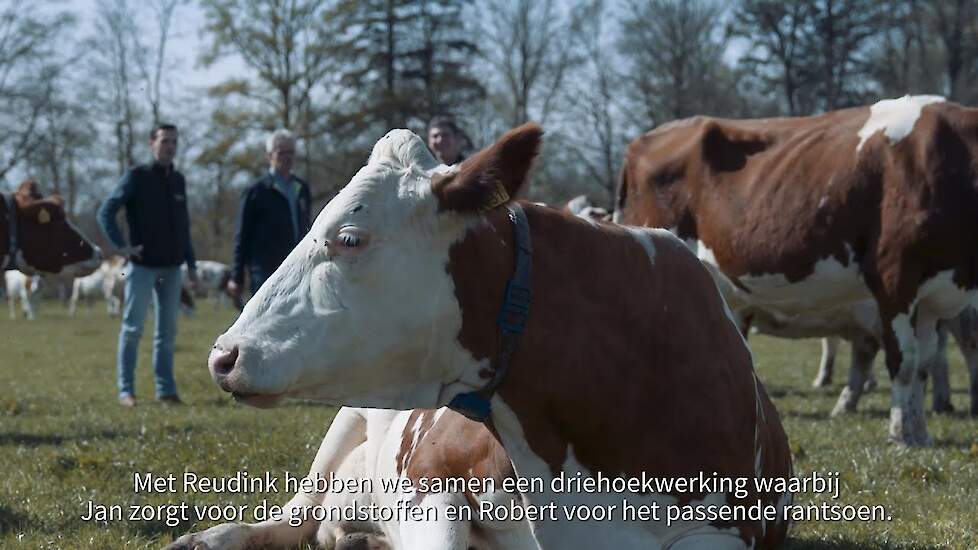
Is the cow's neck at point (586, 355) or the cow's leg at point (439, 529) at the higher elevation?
the cow's neck at point (586, 355)

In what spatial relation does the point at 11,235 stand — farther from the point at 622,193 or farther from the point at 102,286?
the point at 102,286

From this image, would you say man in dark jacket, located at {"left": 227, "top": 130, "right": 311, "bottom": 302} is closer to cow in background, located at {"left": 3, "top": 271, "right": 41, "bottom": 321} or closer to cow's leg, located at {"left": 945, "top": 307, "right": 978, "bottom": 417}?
cow's leg, located at {"left": 945, "top": 307, "right": 978, "bottom": 417}

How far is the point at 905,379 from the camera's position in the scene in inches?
283

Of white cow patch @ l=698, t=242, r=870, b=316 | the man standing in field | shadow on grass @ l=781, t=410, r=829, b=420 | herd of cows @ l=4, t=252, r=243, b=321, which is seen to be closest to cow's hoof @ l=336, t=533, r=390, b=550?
the man standing in field

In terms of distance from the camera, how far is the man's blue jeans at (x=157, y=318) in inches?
382

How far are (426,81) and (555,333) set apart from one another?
38286 millimetres

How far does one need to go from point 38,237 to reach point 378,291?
6.50 meters

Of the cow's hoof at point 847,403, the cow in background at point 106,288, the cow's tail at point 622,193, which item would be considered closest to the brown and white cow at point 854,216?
the cow's tail at point 622,193

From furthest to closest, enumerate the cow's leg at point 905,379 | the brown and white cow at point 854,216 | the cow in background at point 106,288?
1. the cow in background at point 106,288
2. the cow's leg at point 905,379
3. the brown and white cow at point 854,216

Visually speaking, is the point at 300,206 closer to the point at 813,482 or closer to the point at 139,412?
the point at 139,412

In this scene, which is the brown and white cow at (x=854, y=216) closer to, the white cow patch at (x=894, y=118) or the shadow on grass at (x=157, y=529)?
the white cow patch at (x=894, y=118)

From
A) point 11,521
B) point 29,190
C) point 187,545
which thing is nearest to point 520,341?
point 187,545

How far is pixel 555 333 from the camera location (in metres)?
2.98

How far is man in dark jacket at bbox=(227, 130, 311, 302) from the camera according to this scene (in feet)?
29.7
